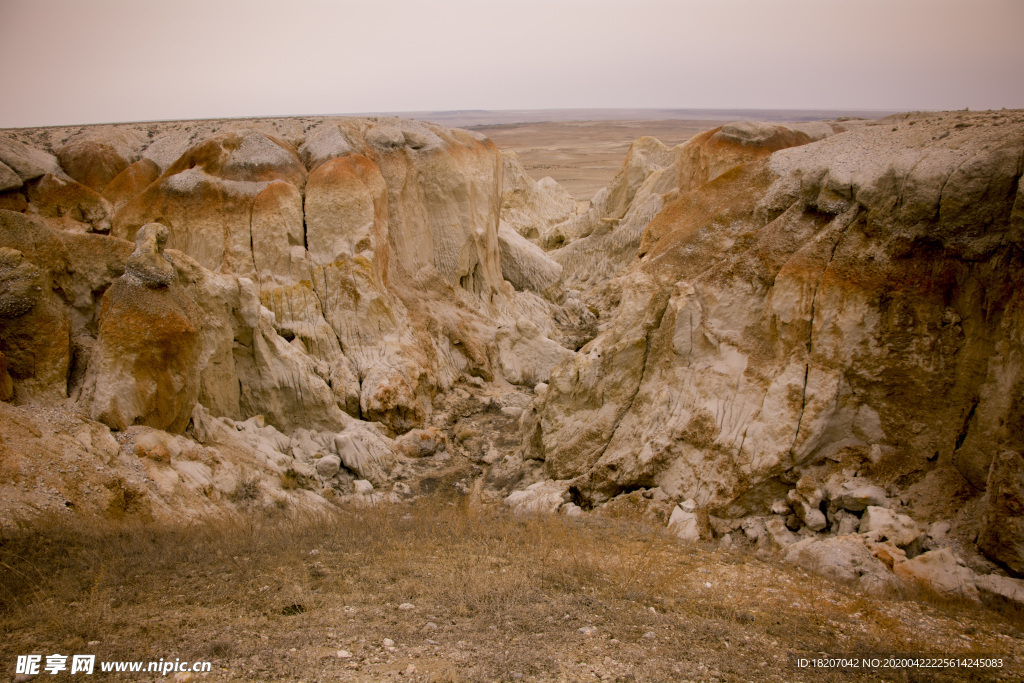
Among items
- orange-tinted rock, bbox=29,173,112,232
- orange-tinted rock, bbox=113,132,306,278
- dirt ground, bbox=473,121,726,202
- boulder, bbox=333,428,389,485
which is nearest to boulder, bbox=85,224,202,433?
boulder, bbox=333,428,389,485

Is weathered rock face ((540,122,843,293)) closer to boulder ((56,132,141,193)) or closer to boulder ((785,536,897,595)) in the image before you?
boulder ((785,536,897,595))

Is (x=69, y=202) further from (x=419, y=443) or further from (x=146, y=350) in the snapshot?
(x=419, y=443)

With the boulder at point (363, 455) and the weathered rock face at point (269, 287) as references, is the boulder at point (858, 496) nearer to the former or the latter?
the weathered rock face at point (269, 287)

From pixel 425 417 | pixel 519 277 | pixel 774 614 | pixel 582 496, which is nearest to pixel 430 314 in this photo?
pixel 425 417

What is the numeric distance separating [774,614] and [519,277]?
15.9 metres

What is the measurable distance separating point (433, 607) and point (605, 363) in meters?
6.35

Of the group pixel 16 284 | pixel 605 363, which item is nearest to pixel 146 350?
pixel 16 284

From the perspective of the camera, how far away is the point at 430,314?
16672 mm

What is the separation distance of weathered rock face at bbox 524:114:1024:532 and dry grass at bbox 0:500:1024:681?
7.87ft

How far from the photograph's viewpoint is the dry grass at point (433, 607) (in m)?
4.86

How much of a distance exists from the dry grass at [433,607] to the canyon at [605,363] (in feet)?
3.75

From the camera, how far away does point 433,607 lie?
5754 millimetres

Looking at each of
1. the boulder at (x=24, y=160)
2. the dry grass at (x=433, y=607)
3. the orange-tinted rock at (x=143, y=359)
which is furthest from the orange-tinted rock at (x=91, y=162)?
the dry grass at (x=433, y=607)

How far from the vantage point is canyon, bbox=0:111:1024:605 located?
7.97 metres
